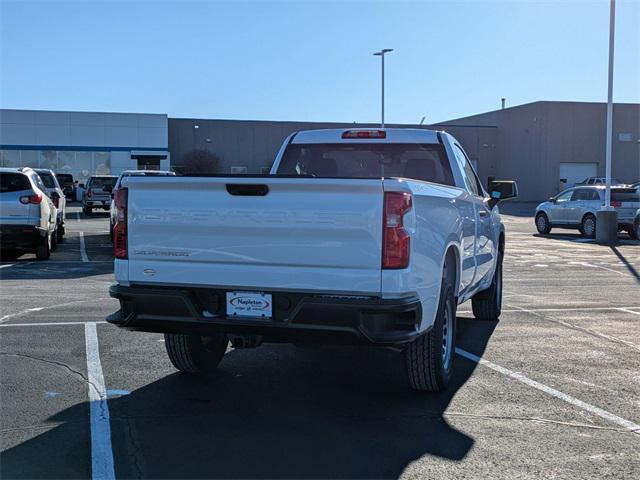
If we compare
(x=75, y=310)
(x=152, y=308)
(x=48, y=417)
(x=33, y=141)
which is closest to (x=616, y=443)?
(x=152, y=308)

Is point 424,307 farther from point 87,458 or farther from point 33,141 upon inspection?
point 33,141

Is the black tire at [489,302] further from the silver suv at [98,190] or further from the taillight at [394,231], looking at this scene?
the silver suv at [98,190]

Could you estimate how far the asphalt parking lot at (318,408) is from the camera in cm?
430

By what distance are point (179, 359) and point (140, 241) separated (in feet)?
4.62

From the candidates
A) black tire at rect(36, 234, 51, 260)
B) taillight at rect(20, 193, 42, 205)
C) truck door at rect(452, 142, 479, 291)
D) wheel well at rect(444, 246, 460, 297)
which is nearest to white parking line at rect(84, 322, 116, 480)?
wheel well at rect(444, 246, 460, 297)

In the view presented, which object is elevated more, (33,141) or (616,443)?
(33,141)

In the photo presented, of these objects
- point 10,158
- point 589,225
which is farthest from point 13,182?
point 10,158

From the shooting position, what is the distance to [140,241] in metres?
5.14

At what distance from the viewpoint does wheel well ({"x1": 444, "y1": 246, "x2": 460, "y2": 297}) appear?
19.4 ft

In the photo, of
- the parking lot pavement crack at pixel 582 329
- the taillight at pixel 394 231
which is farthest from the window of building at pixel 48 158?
the taillight at pixel 394 231

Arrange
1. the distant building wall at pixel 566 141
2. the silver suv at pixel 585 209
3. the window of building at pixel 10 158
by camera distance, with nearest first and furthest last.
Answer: the silver suv at pixel 585 209 < the window of building at pixel 10 158 < the distant building wall at pixel 566 141

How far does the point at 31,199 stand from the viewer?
47.4 feet

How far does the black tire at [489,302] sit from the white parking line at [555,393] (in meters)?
1.62

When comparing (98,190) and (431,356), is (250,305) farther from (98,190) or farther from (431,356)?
(98,190)
